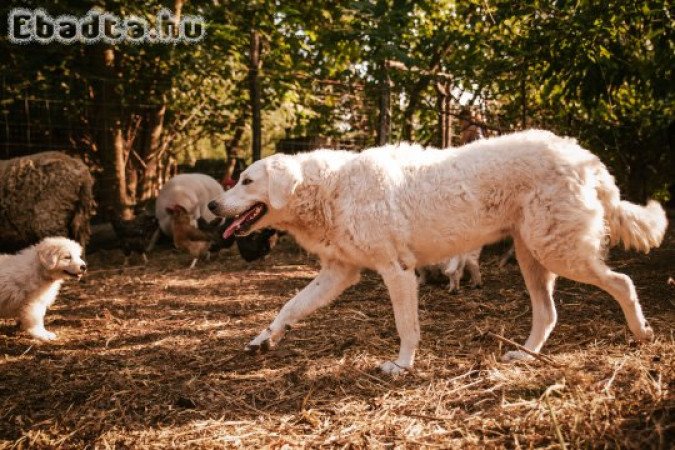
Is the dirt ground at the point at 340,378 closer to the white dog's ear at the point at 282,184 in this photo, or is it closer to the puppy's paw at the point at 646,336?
the puppy's paw at the point at 646,336

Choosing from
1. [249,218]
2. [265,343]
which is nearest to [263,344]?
[265,343]

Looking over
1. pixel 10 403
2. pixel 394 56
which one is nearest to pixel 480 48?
pixel 394 56

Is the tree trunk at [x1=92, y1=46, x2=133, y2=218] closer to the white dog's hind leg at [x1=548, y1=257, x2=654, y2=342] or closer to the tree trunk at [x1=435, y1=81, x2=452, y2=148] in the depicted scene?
the tree trunk at [x1=435, y1=81, x2=452, y2=148]

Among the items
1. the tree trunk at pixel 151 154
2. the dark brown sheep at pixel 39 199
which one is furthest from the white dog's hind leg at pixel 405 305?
the tree trunk at pixel 151 154

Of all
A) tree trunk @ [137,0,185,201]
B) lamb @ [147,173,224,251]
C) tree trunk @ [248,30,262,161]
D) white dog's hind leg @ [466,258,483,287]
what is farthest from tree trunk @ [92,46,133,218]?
white dog's hind leg @ [466,258,483,287]

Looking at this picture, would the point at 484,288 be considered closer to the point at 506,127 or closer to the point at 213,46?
the point at 506,127

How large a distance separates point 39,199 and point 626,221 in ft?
23.5

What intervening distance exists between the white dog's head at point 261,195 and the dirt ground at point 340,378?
1031mm

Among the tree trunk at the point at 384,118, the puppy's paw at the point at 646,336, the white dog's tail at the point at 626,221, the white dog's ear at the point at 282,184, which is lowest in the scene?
the puppy's paw at the point at 646,336

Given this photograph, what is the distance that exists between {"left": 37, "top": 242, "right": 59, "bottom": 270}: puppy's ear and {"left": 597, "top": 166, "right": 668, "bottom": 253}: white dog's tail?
4708mm

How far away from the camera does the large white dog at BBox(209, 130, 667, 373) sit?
395 centimetres

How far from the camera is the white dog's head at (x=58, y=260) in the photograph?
5395mm

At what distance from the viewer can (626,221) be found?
13.6 feet

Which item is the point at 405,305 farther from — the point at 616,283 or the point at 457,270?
the point at 457,270
